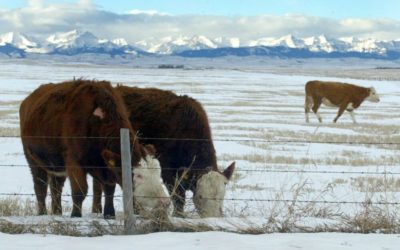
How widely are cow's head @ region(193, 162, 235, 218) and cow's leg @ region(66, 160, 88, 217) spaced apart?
4.47 feet

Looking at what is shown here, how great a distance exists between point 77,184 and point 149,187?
1137 mm

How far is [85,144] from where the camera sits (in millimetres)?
7078

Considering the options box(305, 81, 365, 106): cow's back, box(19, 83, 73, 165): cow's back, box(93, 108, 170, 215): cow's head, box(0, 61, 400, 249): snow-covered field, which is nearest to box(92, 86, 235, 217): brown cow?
box(0, 61, 400, 249): snow-covered field

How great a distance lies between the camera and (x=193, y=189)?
7.61 m

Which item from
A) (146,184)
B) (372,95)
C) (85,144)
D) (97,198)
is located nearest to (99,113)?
(85,144)

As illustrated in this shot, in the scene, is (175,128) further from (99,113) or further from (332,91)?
(332,91)

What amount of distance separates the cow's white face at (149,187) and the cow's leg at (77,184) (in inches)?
34.2

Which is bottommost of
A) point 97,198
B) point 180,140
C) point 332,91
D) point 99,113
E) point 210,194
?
point 97,198

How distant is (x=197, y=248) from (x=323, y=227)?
169cm

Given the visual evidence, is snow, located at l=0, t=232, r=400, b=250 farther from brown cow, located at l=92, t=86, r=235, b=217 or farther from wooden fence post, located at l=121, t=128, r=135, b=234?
brown cow, located at l=92, t=86, r=235, b=217

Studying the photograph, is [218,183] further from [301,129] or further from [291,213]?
[301,129]

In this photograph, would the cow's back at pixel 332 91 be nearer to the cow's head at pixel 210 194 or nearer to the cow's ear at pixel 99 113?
the cow's head at pixel 210 194

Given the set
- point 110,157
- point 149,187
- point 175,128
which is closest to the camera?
point 149,187

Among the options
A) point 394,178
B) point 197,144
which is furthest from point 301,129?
point 197,144
